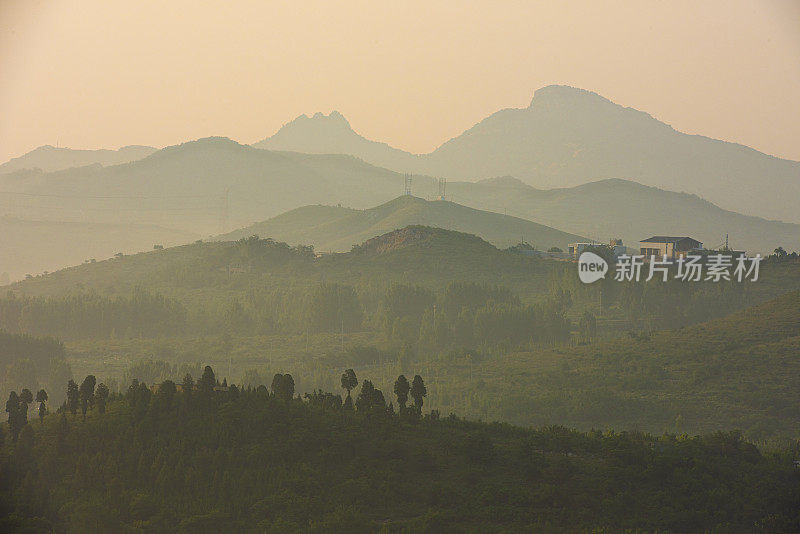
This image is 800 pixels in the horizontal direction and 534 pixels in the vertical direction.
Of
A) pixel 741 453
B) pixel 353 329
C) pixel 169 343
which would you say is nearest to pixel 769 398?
pixel 741 453

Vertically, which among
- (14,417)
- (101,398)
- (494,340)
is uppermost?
(494,340)

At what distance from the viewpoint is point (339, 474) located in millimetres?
46781

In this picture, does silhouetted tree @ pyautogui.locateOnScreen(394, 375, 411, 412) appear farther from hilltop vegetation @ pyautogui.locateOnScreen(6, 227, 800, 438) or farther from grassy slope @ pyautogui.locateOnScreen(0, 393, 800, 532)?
hilltop vegetation @ pyautogui.locateOnScreen(6, 227, 800, 438)

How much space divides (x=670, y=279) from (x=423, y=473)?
423 ft

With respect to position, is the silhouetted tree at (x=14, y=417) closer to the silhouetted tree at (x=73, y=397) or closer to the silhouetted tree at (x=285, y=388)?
the silhouetted tree at (x=73, y=397)

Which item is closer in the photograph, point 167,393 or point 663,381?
point 167,393

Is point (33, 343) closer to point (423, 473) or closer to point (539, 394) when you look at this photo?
point (539, 394)

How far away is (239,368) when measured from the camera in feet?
429

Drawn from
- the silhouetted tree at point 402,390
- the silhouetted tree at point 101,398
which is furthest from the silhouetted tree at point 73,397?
the silhouetted tree at point 402,390

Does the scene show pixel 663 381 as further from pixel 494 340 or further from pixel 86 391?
pixel 86 391

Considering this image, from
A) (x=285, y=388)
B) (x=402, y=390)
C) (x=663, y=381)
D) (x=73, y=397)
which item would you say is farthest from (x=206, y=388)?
(x=663, y=381)

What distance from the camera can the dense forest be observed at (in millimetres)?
41969

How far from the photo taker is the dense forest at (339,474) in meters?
42.0

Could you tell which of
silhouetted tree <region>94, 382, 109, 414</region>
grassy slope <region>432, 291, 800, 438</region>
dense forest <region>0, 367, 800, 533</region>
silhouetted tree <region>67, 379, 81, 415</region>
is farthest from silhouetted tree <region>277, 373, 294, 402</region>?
grassy slope <region>432, 291, 800, 438</region>
